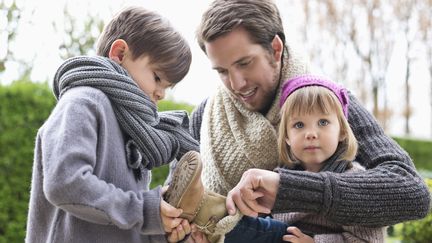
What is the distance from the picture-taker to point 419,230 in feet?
15.5

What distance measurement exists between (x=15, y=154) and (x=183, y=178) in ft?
10.1

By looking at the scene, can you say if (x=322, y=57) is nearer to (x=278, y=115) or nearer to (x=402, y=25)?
(x=402, y=25)

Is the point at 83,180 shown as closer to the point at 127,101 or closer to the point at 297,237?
the point at 127,101

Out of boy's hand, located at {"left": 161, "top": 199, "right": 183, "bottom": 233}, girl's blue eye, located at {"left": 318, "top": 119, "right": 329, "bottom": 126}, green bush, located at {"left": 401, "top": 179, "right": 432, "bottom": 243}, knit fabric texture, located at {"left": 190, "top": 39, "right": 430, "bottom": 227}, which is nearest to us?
boy's hand, located at {"left": 161, "top": 199, "right": 183, "bottom": 233}

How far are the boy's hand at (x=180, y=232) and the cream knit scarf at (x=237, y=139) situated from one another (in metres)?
0.73

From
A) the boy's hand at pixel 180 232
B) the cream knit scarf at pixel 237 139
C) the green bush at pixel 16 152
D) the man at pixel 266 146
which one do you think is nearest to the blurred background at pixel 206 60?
the green bush at pixel 16 152

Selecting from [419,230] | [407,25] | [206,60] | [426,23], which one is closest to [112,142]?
[419,230]

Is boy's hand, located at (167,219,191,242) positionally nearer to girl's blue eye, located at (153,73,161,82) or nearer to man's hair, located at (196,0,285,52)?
girl's blue eye, located at (153,73,161,82)

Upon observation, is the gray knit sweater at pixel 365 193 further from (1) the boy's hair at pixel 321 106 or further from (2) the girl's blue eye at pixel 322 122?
(2) the girl's blue eye at pixel 322 122

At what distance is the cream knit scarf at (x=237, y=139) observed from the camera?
9.07 feet

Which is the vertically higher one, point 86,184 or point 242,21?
point 242,21

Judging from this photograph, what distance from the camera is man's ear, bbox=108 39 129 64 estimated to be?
7.13 ft

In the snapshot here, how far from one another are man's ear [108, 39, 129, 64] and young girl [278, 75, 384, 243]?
0.72m

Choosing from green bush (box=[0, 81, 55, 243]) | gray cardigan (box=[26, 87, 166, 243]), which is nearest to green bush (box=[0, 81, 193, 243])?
green bush (box=[0, 81, 55, 243])
